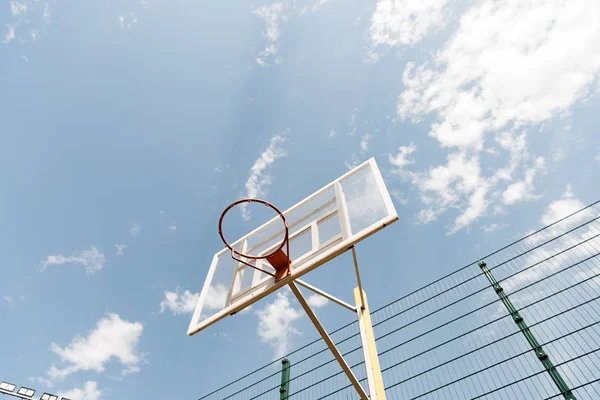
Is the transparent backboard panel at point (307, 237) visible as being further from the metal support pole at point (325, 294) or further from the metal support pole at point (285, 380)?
the metal support pole at point (285, 380)

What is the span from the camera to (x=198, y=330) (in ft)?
14.7

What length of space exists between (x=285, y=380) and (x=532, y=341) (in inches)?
201

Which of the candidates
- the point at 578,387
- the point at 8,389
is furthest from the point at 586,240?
the point at 8,389

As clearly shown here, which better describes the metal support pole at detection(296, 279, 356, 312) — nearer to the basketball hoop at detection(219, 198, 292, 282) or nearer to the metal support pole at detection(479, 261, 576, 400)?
the basketball hoop at detection(219, 198, 292, 282)

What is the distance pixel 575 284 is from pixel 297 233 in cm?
495

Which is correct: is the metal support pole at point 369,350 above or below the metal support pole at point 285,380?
below

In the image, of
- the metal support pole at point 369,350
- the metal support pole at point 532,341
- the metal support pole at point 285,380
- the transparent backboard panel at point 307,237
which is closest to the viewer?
the transparent backboard panel at point 307,237

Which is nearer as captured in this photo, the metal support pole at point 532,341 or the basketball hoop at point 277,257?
the basketball hoop at point 277,257

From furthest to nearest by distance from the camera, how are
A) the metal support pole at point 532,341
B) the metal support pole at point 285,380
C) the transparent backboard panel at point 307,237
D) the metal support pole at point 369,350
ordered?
1. the metal support pole at point 285,380
2. the metal support pole at point 532,341
3. the metal support pole at point 369,350
4. the transparent backboard panel at point 307,237

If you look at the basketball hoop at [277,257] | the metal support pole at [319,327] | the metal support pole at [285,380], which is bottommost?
the metal support pole at [319,327]

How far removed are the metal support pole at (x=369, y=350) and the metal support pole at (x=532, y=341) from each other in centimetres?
299

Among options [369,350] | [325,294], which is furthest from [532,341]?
[325,294]

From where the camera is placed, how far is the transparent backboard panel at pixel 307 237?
160 inches

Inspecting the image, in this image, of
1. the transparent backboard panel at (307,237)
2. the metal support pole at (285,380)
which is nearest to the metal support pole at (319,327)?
the transparent backboard panel at (307,237)
